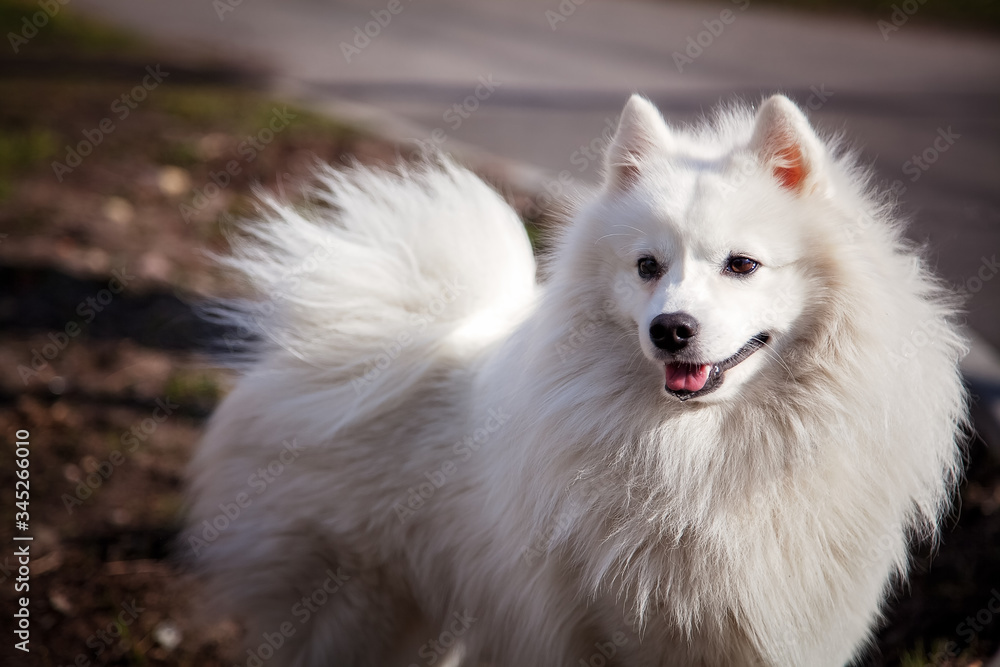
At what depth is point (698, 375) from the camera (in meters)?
2.21

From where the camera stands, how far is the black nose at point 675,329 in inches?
83.5

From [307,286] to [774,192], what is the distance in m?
1.66

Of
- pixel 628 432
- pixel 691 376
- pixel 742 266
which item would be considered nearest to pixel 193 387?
pixel 628 432

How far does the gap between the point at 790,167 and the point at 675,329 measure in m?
0.60

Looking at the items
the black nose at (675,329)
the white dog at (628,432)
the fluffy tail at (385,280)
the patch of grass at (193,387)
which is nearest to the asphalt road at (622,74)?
the patch of grass at (193,387)

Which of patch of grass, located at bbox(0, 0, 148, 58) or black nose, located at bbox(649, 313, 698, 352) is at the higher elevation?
black nose, located at bbox(649, 313, 698, 352)

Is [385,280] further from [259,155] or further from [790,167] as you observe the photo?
[259,155]

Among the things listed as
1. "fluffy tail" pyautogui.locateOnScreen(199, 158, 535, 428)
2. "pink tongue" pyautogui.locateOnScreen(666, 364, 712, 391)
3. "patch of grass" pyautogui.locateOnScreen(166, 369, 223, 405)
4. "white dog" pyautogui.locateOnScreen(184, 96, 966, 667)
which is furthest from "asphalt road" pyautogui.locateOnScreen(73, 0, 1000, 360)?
"pink tongue" pyautogui.locateOnScreen(666, 364, 712, 391)

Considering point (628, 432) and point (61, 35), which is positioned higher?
point (628, 432)

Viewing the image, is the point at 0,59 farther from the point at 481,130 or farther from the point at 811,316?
the point at 811,316

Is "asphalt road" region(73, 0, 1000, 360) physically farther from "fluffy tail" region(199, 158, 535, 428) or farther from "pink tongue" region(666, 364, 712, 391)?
"pink tongue" region(666, 364, 712, 391)

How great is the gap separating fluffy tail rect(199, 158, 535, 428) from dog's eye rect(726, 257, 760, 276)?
3.09 feet

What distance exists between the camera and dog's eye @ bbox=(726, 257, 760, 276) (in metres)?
2.23

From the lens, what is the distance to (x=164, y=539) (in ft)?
13.1
